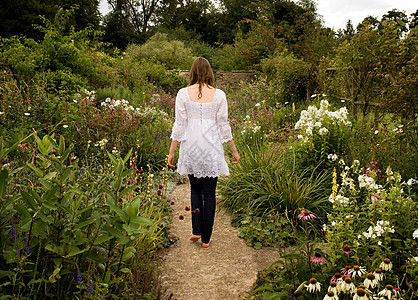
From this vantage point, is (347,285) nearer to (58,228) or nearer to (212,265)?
(58,228)

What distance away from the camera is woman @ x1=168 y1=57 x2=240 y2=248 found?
358 cm

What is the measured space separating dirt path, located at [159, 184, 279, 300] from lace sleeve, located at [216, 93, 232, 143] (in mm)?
1157

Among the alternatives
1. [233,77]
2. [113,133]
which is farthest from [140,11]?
[113,133]

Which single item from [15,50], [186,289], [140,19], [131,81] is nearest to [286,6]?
[140,19]

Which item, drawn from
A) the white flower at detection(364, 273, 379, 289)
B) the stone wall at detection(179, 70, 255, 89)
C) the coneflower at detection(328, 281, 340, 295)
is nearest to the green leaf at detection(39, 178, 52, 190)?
the coneflower at detection(328, 281, 340, 295)

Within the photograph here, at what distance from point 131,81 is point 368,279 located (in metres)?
11.4

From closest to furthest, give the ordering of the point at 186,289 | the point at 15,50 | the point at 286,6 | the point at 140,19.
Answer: the point at 186,289
the point at 15,50
the point at 286,6
the point at 140,19

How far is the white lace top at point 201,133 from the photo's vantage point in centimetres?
358

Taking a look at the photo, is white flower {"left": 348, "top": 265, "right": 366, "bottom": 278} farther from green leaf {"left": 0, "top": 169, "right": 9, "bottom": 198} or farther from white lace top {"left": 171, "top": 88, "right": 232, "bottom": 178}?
green leaf {"left": 0, "top": 169, "right": 9, "bottom": 198}

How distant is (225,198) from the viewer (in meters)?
4.93

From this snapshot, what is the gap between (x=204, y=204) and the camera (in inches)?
147

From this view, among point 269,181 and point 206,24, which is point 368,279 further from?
point 206,24

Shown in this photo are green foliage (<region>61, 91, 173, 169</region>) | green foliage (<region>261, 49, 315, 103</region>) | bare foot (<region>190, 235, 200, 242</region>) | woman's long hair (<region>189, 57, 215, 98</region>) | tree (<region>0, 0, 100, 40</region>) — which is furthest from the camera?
tree (<region>0, 0, 100, 40</region>)

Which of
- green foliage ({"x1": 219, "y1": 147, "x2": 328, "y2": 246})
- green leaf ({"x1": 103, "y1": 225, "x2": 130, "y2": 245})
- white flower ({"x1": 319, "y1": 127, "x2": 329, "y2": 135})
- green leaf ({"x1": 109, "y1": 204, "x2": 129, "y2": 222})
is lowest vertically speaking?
green foliage ({"x1": 219, "y1": 147, "x2": 328, "y2": 246})
